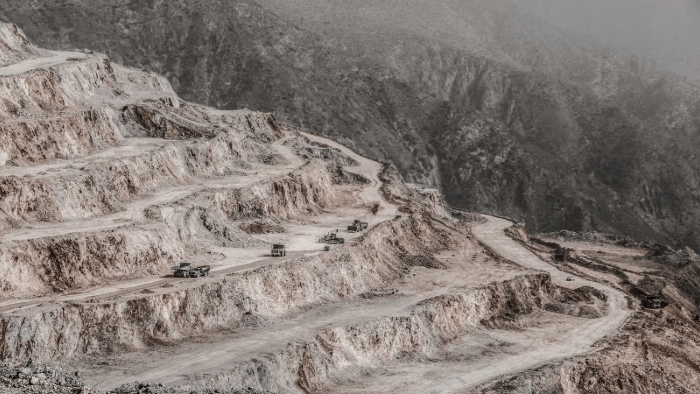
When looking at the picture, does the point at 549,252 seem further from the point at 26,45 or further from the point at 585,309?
the point at 26,45

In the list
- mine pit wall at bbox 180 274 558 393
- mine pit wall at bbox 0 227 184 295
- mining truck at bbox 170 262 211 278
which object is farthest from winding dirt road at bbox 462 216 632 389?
mine pit wall at bbox 0 227 184 295

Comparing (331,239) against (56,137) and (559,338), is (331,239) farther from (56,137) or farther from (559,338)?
(56,137)

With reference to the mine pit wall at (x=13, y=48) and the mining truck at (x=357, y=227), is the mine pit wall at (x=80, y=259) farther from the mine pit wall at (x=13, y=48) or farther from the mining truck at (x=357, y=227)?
the mine pit wall at (x=13, y=48)

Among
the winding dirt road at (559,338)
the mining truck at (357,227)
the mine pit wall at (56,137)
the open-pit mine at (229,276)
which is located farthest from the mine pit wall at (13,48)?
the winding dirt road at (559,338)

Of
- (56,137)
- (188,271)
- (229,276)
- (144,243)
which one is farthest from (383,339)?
(56,137)

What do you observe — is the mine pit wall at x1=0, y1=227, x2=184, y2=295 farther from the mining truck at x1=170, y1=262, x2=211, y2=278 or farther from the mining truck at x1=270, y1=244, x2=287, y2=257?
the mining truck at x1=270, y1=244, x2=287, y2=257

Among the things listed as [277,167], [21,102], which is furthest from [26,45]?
[277,167]
